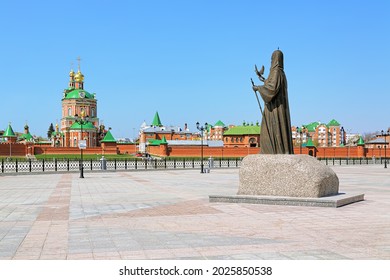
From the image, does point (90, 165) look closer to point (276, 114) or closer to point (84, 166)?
point (84, 166)

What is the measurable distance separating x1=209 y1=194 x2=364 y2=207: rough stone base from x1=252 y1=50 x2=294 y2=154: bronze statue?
1.47m

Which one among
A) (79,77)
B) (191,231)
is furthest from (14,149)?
(191,231)

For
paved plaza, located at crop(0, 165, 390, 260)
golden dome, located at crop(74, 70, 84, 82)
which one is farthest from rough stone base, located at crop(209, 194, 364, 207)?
golden dome, located at crop(74, 70, 84, 82)

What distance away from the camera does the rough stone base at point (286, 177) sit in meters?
11.4

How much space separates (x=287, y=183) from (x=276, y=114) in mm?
2035

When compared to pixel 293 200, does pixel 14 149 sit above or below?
above

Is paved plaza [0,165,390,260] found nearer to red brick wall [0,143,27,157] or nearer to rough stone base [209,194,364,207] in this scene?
rough stone base [209,194,364,207]

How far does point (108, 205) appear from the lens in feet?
40.6

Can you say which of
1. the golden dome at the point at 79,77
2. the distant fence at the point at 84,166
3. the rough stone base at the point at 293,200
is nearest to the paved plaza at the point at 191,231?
the rough stone base at the point at 293,200

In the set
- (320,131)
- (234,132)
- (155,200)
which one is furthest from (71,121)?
(155,200)

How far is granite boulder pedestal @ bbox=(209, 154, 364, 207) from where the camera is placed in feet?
37.2

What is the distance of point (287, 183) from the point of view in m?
11.7
